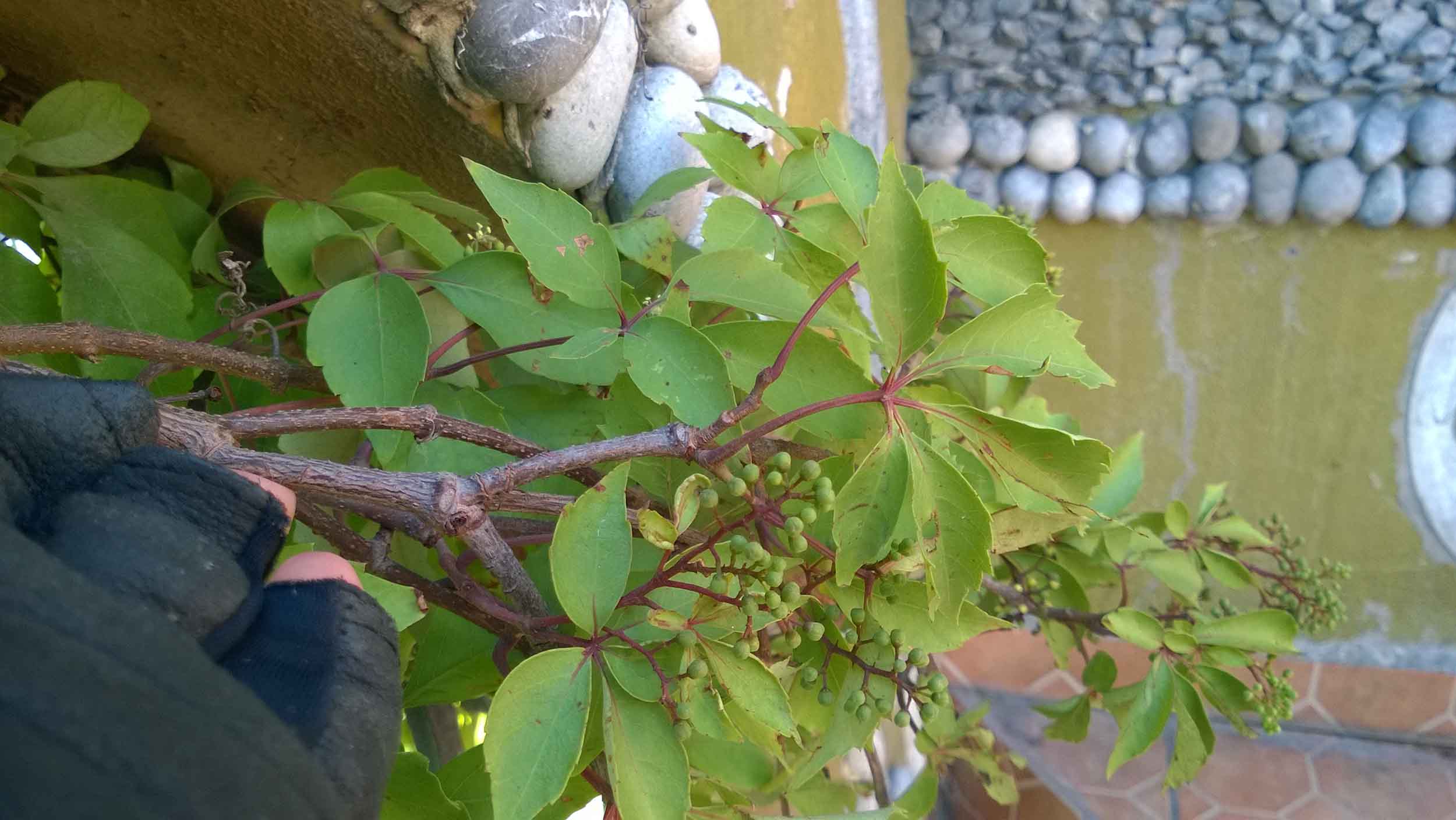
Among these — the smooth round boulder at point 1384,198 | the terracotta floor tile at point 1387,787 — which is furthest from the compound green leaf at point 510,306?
the terracotta floor tile at point 1387,787

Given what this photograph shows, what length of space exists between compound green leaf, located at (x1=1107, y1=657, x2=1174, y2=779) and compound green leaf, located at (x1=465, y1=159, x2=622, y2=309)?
47 cm

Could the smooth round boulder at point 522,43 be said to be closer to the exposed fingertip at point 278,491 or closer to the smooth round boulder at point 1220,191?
the exposed fingertip at point 278,491

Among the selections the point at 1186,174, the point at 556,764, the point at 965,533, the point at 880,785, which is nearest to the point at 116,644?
the point at 556,764

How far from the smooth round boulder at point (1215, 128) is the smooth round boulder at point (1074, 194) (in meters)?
0.18

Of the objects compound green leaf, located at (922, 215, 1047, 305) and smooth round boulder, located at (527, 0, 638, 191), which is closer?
compound green leaf, located at (922, 215, 1047, 305)

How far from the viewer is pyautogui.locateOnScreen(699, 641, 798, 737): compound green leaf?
443 millimetres

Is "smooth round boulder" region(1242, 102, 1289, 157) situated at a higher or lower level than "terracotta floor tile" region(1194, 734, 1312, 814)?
higher

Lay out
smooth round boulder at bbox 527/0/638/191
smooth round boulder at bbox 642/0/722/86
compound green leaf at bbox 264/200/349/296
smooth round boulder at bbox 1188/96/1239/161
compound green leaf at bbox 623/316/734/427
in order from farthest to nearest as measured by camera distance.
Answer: smooth round boulder at bbox 1188/96/1239/161, smooth round boulder at bbox 642/0/722/86, smooth round boulder at bbox 527/0/638/191, compound green leaf at bbox 264/200/349/296, compound green leaf at bbox 623/316/734/427

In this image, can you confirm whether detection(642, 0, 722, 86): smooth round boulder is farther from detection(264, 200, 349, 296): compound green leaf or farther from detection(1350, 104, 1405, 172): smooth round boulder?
detection(1350, 104, 1405, 172): smooth round boulder

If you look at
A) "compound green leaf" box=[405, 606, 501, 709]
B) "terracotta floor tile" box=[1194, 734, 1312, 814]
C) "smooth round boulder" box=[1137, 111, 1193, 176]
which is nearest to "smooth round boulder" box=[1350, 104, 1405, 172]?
"smooth round boulder" box=[1137, 111, 1193, 176]

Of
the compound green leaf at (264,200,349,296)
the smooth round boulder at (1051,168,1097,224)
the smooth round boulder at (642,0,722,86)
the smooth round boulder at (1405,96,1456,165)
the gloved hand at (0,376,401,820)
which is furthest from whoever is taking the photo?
the smooth round boulder at (1051,168,1097,224)

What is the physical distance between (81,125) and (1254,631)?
87 centimetres

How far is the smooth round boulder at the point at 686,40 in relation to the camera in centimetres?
91

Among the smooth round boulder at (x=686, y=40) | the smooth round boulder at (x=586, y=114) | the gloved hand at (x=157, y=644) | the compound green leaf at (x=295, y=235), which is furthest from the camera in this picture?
the smooth round boulder at (x=686, y=40)
